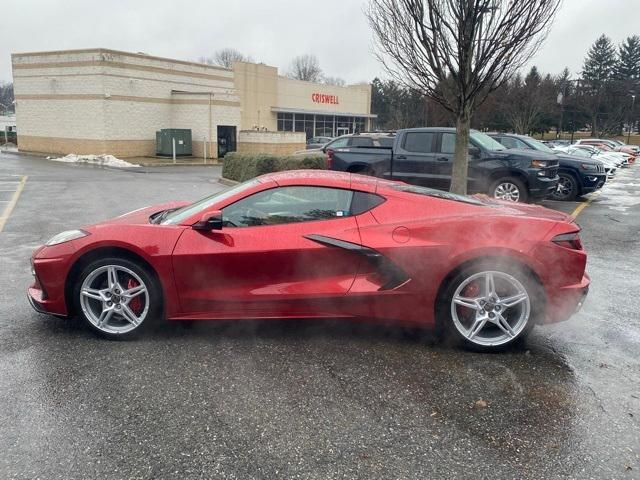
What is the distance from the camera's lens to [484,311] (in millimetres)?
A: 3895

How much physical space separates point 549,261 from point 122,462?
3.11 metres

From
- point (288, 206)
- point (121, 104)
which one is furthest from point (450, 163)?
point (121, 104)

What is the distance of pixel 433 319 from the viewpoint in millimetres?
3916

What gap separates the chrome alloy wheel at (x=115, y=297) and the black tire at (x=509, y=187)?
8697 mm

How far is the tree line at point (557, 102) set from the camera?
45219 millimetres

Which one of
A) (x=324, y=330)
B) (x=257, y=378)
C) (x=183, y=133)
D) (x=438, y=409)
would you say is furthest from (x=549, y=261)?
(x=183, y=133)

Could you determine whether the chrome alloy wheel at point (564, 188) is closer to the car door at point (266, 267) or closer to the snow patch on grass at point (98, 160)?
the car door at point (266, 267)

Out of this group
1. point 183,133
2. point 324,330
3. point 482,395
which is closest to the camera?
point 482,395

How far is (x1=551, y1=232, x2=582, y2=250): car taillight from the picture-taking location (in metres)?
3.87

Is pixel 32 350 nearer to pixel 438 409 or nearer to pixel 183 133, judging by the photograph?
pixel 438 409

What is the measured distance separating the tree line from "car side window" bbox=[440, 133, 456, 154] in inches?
1021

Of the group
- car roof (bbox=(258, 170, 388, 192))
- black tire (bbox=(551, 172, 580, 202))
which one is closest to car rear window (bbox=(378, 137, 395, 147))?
black tire (bbox=(551, 172, 580, 202))

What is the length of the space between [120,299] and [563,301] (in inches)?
132

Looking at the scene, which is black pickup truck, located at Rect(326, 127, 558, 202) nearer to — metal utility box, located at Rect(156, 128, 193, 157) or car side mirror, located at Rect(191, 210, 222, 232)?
car side mirror, located at Rect(191, 210, 222, 232)
